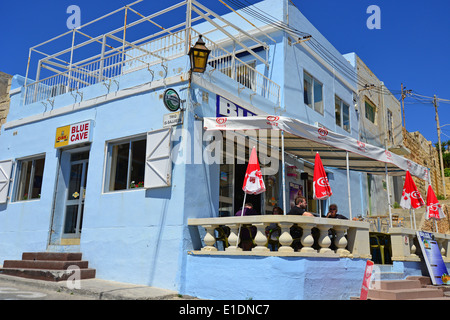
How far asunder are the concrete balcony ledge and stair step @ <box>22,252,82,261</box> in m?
2.98

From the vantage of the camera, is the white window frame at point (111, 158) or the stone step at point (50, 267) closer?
the stone step at point (50, 267)


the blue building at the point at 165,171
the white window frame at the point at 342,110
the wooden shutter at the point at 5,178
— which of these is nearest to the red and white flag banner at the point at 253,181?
the blue building at the point at 165,171

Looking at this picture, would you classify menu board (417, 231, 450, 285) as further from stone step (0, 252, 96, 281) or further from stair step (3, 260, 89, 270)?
stair step (3, 260, 89, 270)

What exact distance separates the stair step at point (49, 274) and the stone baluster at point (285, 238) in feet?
14.2

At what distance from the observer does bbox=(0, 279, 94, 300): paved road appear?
6642 millimetres

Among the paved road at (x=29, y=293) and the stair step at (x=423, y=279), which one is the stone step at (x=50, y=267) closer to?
the paved road at (x=29, y=293)

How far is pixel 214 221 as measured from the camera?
753 cm

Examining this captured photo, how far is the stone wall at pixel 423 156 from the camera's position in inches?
992

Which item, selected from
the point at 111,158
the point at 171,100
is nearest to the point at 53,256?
the point at 111,158

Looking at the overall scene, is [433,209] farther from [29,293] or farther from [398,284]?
[29,293]

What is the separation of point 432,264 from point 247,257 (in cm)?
510

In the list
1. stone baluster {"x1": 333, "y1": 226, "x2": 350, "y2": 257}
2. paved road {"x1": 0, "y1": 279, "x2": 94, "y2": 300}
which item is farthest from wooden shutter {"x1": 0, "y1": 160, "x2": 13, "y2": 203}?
stone baluster {"x1": 333, "y1": 226, "x2": 350, "y2": 257}

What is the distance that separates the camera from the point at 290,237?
22.5ft

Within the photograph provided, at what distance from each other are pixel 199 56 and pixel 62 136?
14.7 ft
